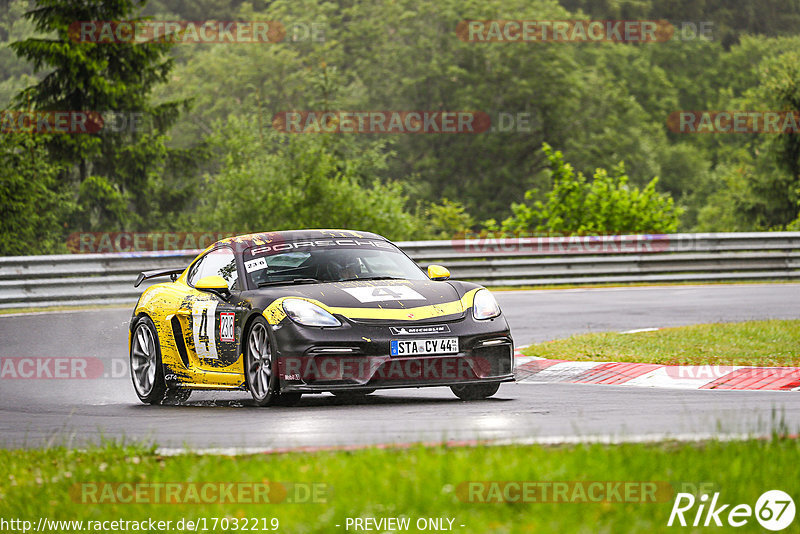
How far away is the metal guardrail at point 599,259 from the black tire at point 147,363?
33.2 feet

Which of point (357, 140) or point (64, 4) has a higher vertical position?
point (64, 4)

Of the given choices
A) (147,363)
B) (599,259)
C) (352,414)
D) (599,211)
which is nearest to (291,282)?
(352,414)

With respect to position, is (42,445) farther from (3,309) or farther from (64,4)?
(64,4)

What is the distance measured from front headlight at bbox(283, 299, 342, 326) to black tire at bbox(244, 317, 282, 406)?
0.23 m

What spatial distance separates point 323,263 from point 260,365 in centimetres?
125

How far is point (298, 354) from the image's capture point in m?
8.87

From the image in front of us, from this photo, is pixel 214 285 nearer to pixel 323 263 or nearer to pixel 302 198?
pixel 323 263

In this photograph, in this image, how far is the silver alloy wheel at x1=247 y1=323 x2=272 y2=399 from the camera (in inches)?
363

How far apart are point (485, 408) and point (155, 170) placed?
36301 mm

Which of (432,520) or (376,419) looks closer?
(432,520)

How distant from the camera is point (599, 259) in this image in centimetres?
2356

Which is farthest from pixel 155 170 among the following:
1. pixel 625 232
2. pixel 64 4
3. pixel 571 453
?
pixel 571 453

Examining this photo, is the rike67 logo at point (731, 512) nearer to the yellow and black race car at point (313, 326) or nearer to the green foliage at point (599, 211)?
the yellow and black race car at point (313, 326)

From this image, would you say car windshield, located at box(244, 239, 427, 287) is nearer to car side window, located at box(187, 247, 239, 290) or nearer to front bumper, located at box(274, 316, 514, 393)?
car side window, located at box(187, 247, 239, 290)
